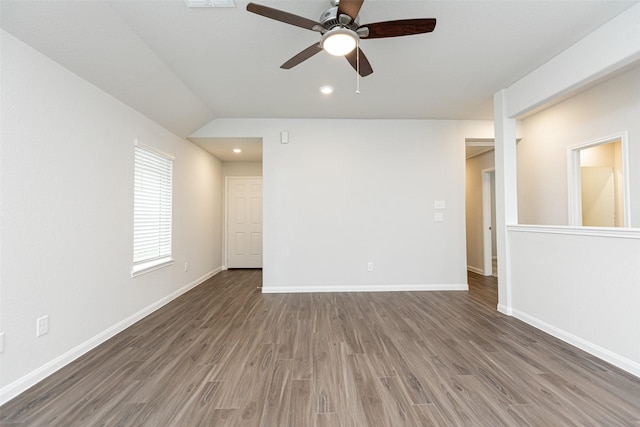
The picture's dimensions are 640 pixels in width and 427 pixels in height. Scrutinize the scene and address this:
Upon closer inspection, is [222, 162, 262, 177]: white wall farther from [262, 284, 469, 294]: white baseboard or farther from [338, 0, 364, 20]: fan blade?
[338, 0, 364, 20]: fan blade

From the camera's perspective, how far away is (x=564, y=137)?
3705mm

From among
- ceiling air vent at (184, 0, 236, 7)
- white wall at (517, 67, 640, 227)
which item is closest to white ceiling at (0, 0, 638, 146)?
ceiling air vent at (184, 0, 236, 7)

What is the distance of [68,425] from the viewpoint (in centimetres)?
154

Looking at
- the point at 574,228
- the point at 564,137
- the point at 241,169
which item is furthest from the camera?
the point at 241,169

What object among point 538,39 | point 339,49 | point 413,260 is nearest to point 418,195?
point 413,260

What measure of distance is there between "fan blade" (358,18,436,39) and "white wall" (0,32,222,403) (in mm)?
2357

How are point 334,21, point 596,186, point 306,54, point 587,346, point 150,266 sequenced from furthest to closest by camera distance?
point 596,186 < point 150,266 < point 587,346 < point 306,54 < point 334,21

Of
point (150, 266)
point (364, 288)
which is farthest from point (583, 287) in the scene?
point (150, 266)

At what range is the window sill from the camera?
3114mm

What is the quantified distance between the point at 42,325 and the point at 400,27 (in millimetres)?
3235

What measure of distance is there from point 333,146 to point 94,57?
9.53 ft

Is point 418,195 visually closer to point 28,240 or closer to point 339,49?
point 339,49

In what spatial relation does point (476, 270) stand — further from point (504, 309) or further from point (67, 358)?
point (67, 358)

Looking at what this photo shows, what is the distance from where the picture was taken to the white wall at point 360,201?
4.24 metres
